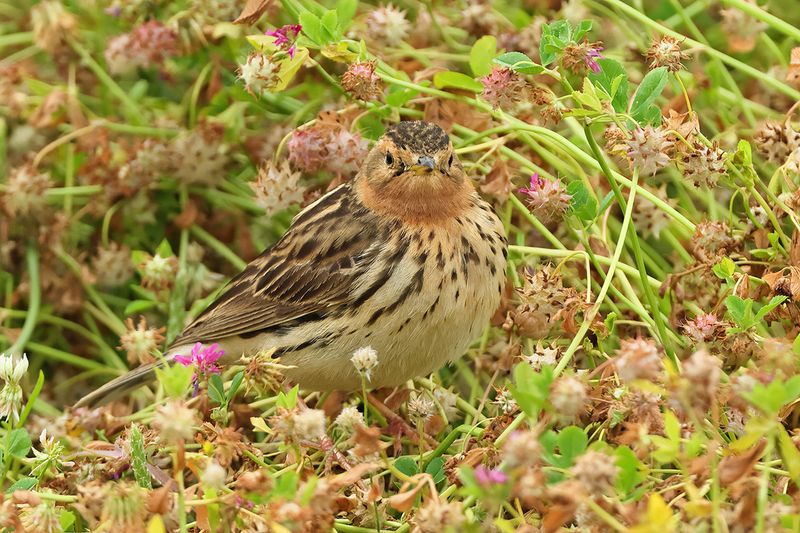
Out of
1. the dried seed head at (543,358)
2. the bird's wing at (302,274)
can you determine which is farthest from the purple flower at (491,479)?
the bird's wing at (302,274)

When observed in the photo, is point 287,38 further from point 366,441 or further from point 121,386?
point 366,441

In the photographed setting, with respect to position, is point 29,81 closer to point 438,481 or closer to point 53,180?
point 53,180

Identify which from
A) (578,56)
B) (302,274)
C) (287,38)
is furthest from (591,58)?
(302,274)

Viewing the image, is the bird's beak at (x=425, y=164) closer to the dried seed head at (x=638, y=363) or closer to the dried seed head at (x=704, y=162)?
the dried seed head at (x=704, y=162)

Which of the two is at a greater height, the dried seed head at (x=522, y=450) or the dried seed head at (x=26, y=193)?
the dried seed head at (x=522, y=450)

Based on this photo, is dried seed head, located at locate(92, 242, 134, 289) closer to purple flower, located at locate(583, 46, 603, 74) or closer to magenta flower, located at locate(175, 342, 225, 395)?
magenta flower, located at locate(175, 342, 225, 395)
